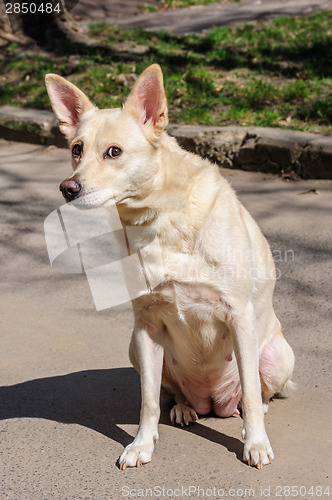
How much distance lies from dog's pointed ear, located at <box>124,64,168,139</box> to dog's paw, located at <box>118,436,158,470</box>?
4.51 feet

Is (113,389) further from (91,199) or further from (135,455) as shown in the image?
(91,199)

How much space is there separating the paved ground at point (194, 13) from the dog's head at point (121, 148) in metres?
8.36

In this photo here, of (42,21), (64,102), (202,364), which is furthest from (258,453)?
(42,21)

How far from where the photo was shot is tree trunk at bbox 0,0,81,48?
10.0 metres

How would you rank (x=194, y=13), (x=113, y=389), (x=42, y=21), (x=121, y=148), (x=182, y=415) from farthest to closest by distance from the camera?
(x=194, y=13) < (x=42, y=21) < (x=113, y=389) < (x=182, y=415) < (x=121, y=148)

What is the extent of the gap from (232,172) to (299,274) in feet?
6.86

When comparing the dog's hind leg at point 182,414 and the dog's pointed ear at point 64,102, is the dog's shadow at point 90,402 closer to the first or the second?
the dog's hind leg at point 182,414

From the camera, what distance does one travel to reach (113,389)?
3562mm

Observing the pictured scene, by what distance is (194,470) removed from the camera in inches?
107

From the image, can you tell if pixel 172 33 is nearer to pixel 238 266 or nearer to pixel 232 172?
pixel 232 172

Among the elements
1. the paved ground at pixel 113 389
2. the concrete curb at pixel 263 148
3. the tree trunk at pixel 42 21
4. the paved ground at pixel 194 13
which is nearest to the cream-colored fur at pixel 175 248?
the paved ground at pixel 113 389

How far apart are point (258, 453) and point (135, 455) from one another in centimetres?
54

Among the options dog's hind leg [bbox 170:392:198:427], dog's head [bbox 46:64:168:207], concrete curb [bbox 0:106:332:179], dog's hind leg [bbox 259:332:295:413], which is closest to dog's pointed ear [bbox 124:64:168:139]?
dog's head [bbox 46:64:168:207]

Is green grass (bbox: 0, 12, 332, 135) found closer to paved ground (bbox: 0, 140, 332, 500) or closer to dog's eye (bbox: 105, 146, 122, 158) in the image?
paved ground (bbox: 0, 140, 332, 500)
